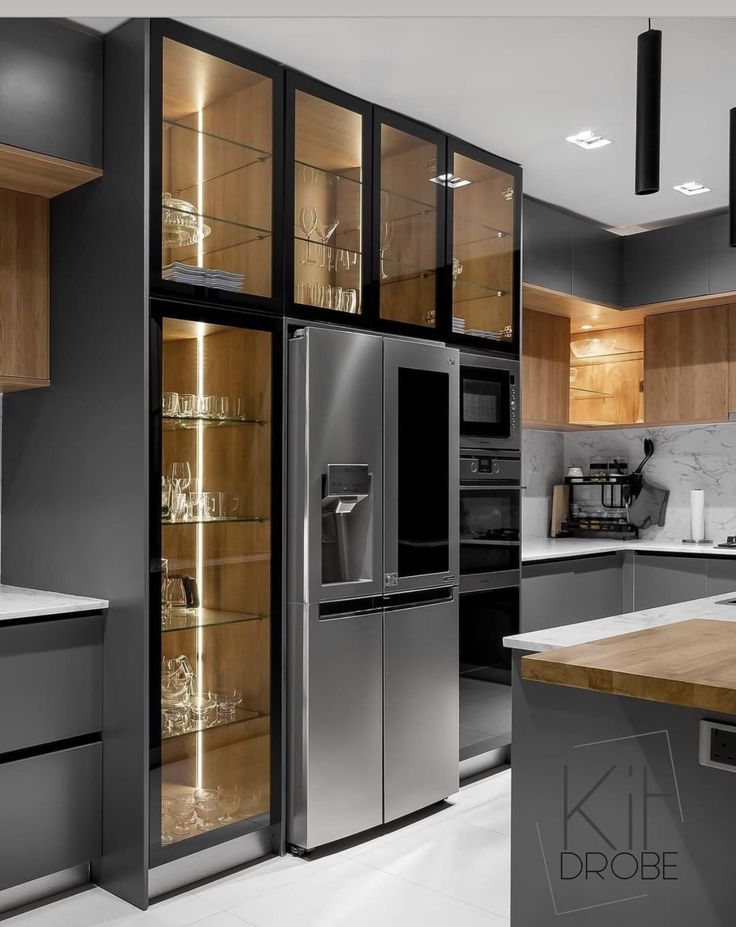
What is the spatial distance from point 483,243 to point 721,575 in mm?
2173

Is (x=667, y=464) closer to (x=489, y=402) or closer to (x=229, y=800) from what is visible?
(x=489, y=402)

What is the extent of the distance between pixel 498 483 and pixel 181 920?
7.06ft

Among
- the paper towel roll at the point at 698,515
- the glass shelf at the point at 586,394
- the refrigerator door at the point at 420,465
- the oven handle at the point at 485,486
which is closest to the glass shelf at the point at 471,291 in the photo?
the refrigerator door at the point at 420,465

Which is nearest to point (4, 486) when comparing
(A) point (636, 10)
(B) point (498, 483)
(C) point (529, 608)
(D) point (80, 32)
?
(D) point (80, 32)

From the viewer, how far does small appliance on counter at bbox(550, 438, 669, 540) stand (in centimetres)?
542

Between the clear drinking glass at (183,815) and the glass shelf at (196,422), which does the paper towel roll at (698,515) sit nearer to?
the glass shelf at (196,422)

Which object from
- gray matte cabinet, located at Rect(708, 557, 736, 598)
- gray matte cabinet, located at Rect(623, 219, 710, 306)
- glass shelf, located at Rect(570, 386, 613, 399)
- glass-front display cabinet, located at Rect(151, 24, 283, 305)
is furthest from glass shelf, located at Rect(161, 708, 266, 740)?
gray matte cabinet, located at Rect(623, 219, 710, 306)

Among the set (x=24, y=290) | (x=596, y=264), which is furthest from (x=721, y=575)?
(x=24, y=290)

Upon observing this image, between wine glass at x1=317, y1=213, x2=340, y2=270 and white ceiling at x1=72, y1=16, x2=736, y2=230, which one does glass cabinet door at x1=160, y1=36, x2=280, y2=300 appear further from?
wine glass at x1=317, y1=213, x2=340, y2=270

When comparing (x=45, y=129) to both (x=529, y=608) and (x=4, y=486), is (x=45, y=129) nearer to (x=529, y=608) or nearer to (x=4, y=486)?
(x=4, y=486)

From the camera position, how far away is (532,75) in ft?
10.0

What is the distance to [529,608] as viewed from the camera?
13.8 ft

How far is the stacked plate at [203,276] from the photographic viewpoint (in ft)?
8.78

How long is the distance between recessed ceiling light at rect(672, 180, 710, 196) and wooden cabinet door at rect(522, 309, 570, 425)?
1.03 metres
